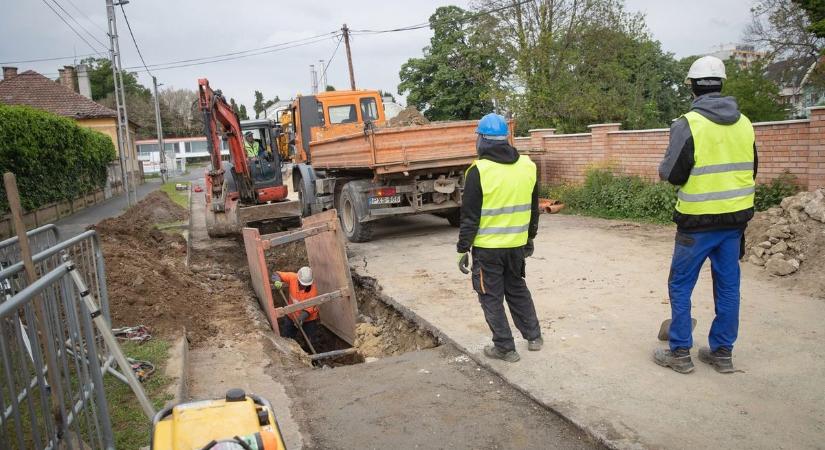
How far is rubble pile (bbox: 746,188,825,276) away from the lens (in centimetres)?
630

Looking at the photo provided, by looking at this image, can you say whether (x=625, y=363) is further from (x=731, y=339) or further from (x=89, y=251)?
(x=89, y=251)

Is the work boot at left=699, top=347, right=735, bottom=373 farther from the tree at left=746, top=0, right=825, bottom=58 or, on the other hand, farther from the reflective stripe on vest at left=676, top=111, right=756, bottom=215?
the tree at left=746, top=0, right=825, bottom=58

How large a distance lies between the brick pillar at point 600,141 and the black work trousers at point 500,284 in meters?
9.23

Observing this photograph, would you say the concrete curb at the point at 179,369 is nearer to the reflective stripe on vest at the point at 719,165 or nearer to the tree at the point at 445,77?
the reflective stripe on vest at the point at 719,165

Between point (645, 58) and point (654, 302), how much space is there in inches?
804

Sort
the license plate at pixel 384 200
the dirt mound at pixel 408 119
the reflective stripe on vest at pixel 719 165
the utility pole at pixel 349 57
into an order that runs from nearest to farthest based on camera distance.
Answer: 1. the reflective stripe on vest at pixel 719 165
2. the license plate at pixel 384 200
3. the dirt mound at pixel 408 119
4. the utility pole at pixel 349 57

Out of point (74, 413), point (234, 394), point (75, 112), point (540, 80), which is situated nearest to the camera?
point (234, 394)

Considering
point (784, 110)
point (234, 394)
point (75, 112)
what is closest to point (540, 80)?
point (784, 110)

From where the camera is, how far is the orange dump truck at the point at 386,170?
31.1 ft

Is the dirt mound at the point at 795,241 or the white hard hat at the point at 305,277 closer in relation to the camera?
the dirt mound at the point at 795,241

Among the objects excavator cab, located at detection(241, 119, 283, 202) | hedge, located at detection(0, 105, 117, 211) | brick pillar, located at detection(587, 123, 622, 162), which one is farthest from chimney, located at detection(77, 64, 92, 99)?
brick pillar, located at detection(587, 123, 622, 162)

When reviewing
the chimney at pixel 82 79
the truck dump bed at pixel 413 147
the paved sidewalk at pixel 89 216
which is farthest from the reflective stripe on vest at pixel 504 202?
the chimney at pixel 82 79

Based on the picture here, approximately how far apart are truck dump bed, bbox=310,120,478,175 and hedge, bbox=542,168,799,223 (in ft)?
12.1

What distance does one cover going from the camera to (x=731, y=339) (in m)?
3.92
